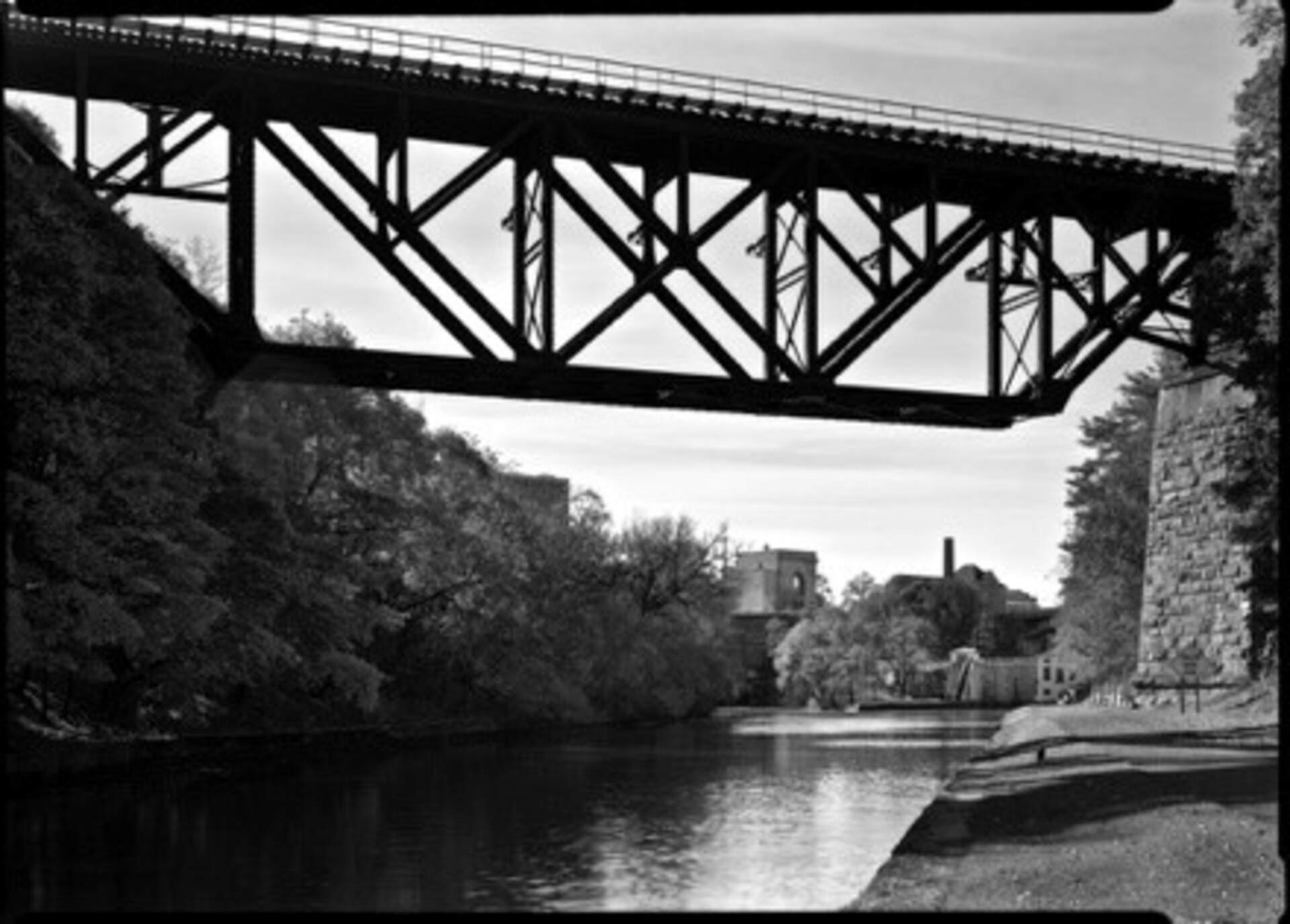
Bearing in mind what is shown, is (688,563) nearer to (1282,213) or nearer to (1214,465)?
(1214,465)

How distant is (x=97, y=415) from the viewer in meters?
38.7

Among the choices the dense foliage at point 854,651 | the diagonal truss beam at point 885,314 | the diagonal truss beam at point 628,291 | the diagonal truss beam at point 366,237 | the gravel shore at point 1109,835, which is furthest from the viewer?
the dense foliage at point 854,651

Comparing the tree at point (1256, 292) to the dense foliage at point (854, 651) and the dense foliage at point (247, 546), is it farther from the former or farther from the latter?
the dense foliage at point (854, 651)

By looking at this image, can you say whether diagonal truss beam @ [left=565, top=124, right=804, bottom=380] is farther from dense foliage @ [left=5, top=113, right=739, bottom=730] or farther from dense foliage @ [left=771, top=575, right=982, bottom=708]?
dense foliage @ [left=771, top=575, right=982, bottom=708]

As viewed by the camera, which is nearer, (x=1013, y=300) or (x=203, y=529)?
(x=203, y=529)

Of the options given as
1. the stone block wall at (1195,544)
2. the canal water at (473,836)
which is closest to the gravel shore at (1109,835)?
the canal water at (473,836)

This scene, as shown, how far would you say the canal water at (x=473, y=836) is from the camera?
25125 mm

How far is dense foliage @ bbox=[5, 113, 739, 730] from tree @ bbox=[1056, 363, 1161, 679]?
25.7 meters

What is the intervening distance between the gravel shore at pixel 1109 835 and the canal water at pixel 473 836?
1901 millimetres

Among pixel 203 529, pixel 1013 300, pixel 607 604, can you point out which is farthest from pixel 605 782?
pixel 607 604

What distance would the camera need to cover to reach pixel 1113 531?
91625mm

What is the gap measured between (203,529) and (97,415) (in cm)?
540

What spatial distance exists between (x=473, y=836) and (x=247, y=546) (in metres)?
18.6

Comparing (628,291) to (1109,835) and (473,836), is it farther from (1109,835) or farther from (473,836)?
(1109,835)
